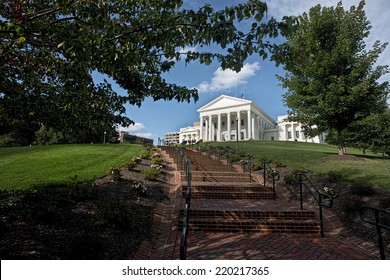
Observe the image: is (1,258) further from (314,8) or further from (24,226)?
(314,8)

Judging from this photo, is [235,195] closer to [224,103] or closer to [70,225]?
[70,225]

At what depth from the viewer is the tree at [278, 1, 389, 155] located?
42.4 feet

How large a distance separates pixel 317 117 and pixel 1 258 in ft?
49.4

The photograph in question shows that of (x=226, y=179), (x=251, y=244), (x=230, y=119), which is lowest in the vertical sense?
(x=251, y=244)

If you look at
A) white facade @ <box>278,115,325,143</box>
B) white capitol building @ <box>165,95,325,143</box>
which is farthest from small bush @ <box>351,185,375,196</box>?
white facade @ <box>278,115,325,143</box>

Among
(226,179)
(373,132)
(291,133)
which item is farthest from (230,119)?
(226,179)

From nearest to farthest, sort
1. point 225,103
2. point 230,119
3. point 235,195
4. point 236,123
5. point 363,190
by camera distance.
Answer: point 363,190, point 235,195, point 225,103, point 236,123, point 230,119

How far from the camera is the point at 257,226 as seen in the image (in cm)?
568

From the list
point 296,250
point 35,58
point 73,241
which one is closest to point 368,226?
point 296,250

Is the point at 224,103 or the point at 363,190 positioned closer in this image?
the point at 363,190

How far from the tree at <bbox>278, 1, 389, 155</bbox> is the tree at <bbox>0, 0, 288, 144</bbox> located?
1035cm

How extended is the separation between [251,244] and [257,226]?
90cm

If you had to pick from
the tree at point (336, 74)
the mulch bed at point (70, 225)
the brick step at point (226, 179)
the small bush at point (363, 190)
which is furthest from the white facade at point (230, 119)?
the mulch bed at point (70, 225)

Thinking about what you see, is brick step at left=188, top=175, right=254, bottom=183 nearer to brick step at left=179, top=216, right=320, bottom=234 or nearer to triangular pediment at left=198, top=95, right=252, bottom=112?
brick step at left=179, top=216, right=320, bottom=234
